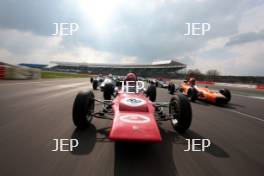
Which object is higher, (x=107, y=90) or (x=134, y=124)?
(x=107, y=90)

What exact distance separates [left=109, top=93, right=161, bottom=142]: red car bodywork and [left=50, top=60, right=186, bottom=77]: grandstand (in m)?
78.0

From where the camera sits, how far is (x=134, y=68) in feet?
337

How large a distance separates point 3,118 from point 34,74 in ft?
75.0

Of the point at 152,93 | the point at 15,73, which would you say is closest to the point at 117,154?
the point at 152,93

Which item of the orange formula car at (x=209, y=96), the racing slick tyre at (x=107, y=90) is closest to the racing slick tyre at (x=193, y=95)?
the orange formula car at (x=209, y=96)

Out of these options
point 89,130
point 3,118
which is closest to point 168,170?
point 89,130

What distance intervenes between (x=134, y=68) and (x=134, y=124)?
3961 inches

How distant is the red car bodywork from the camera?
2.50m

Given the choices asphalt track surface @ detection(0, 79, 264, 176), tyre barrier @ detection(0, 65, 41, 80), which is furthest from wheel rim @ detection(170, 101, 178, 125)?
tyre barrier @ detection(0, 65, 41, 80)

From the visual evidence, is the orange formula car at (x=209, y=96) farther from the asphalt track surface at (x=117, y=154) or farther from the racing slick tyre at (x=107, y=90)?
the racing slick tyre at (x=107, y=90)

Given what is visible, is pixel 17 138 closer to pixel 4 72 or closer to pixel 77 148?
pixel 77 148

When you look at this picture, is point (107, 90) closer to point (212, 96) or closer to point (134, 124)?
point (134, 124)

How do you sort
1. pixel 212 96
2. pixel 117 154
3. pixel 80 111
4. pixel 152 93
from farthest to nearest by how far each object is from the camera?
pixel 212 96 < pixel 152 93 < pixel 80 111 < pixel 117 154

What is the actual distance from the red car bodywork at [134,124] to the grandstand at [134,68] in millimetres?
77983
